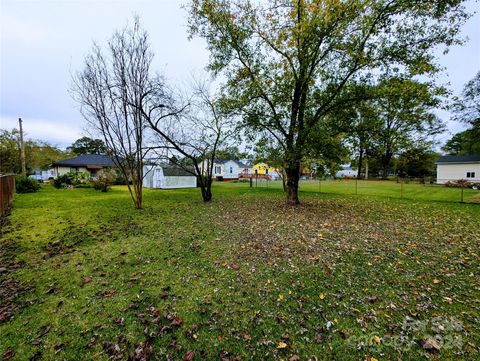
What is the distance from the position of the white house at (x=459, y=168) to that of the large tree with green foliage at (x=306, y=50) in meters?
24.1

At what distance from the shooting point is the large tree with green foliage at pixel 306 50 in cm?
740

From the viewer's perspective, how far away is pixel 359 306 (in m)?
3.06

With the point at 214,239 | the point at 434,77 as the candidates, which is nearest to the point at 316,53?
the point at 434,77

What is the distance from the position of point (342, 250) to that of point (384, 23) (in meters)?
8.65

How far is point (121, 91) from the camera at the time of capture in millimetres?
9398

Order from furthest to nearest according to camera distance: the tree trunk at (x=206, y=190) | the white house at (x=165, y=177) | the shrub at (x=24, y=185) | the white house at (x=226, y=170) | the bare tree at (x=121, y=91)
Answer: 1. the white house at (x=226, y=170)
2. the white house at (x=165, y=177)
3. the shrub at (x=24, y=185)
4. the tree trunk at (x=206, y=190)
5. the bare tree at (x=121, y=91)

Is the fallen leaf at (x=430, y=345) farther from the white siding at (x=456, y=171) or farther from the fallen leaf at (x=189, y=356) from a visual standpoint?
the white siding at (x=456, y=171)

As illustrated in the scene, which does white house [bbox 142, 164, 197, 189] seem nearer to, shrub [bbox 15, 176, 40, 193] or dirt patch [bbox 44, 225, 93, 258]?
shrub [bbox 15, 176, 40, 193]

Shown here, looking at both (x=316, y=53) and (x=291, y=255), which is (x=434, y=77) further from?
(x=291, y=255)

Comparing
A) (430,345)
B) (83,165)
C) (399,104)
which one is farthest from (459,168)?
(83,165)

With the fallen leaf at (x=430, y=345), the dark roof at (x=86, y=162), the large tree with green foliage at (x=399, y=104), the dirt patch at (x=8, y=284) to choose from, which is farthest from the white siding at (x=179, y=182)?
the fallen leaf at (x=430, y=345)

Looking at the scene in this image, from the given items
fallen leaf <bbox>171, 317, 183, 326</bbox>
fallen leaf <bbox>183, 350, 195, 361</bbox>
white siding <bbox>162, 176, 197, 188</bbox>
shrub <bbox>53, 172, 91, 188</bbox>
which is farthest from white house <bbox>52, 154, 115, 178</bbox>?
fallen leaf <bbox>183, 350, 195, 361</bbox>

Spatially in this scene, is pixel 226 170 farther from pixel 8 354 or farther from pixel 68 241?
pixel 8 354

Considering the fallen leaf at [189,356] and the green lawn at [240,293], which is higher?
the green lawn at [240,293]
